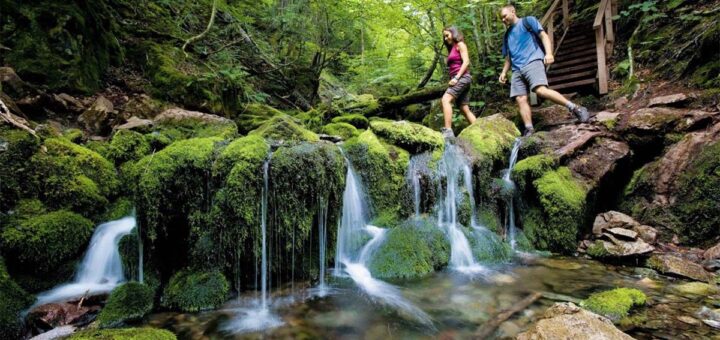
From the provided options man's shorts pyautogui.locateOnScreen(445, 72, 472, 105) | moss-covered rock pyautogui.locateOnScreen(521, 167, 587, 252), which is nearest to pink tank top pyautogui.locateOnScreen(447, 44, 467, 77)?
man's shorts pyautogui.locateOnScreen(445, 72, 472, 105)

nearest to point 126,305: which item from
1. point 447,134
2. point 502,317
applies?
point 502,317

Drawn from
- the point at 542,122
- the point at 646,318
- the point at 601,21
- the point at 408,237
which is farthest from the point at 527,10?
the point at 646,318

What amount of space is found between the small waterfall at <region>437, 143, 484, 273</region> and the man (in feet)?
6.86

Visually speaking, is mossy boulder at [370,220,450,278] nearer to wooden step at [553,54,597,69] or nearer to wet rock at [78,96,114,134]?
wet rock at [78,96,114,134]

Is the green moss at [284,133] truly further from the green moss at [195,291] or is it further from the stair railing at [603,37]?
the stair railing at [603,37]

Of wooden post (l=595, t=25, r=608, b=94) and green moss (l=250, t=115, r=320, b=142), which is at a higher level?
wooden post (l=595, t=25, r=608, b=94)

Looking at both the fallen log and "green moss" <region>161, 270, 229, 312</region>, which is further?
"green moss" <region>161, 270, 229, 312</region>

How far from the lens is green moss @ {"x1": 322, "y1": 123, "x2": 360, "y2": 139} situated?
26.2 feet

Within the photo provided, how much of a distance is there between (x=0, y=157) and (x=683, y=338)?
281 inches

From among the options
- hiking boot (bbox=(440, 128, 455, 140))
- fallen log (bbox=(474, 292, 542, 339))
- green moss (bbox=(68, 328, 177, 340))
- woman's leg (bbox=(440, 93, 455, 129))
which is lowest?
fallen log (bbox=(474, 292, 542, 339))

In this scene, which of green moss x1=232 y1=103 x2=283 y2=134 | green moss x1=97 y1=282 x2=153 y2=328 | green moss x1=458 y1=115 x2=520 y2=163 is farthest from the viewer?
green moss x1=232 y1=103 x2=283 y2=134

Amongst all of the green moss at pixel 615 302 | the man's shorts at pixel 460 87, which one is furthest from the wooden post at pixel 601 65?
the green moss at pixel 615 302

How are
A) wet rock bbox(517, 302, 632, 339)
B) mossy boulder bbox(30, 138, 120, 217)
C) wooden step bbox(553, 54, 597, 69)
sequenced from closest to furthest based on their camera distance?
wet rock bbox(517, 302, 632, 339)
mossy boulder bbox(30, 138, 120, 217)
wooden step bbox(553, 54, 597, 69)

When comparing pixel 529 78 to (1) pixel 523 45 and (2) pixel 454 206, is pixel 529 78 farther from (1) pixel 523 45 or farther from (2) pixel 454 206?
(2) pixel 454 206
